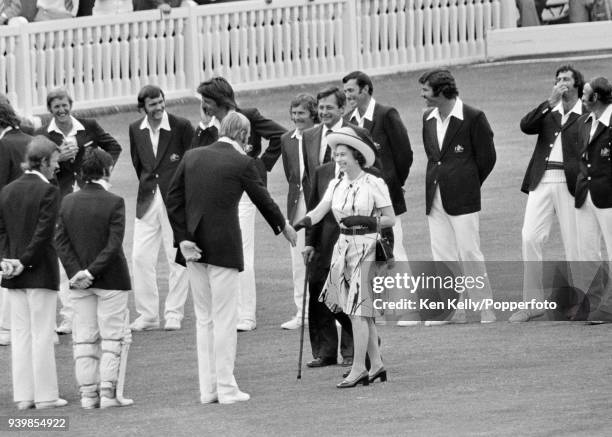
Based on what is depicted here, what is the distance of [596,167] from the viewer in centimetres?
1455

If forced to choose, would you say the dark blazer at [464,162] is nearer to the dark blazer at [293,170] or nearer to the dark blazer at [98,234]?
the dark blazer at [293,170]

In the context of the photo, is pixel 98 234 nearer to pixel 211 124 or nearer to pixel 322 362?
pixel 322 362

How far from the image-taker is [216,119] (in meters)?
14.9

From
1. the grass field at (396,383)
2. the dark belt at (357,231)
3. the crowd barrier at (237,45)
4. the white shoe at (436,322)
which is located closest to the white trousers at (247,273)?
the grass field at (396,383)

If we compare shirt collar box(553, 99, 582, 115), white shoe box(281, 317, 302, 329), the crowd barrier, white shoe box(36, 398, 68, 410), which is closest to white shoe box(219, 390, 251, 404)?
white shoe box(36, 398, 68, 410)

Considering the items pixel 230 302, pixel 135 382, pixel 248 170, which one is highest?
pixel 248 170

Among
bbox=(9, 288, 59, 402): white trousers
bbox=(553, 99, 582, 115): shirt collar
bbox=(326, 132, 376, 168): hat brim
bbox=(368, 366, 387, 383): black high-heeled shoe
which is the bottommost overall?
bbox=(368, 366, 387, 383): black high-heeled shoe

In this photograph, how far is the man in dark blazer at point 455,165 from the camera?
14883 millimetres

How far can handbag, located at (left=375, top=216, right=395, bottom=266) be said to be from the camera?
12602mm

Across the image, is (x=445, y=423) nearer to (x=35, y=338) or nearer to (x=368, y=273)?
(x=368, y=273)

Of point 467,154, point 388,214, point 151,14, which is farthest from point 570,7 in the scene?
point 388,214

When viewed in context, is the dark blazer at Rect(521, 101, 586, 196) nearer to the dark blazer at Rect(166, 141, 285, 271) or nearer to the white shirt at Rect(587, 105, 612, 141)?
the white shirt at Rect(587, 105, 612, 141)

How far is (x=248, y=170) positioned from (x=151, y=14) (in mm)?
13117

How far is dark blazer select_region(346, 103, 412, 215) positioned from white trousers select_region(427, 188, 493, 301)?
353mm
